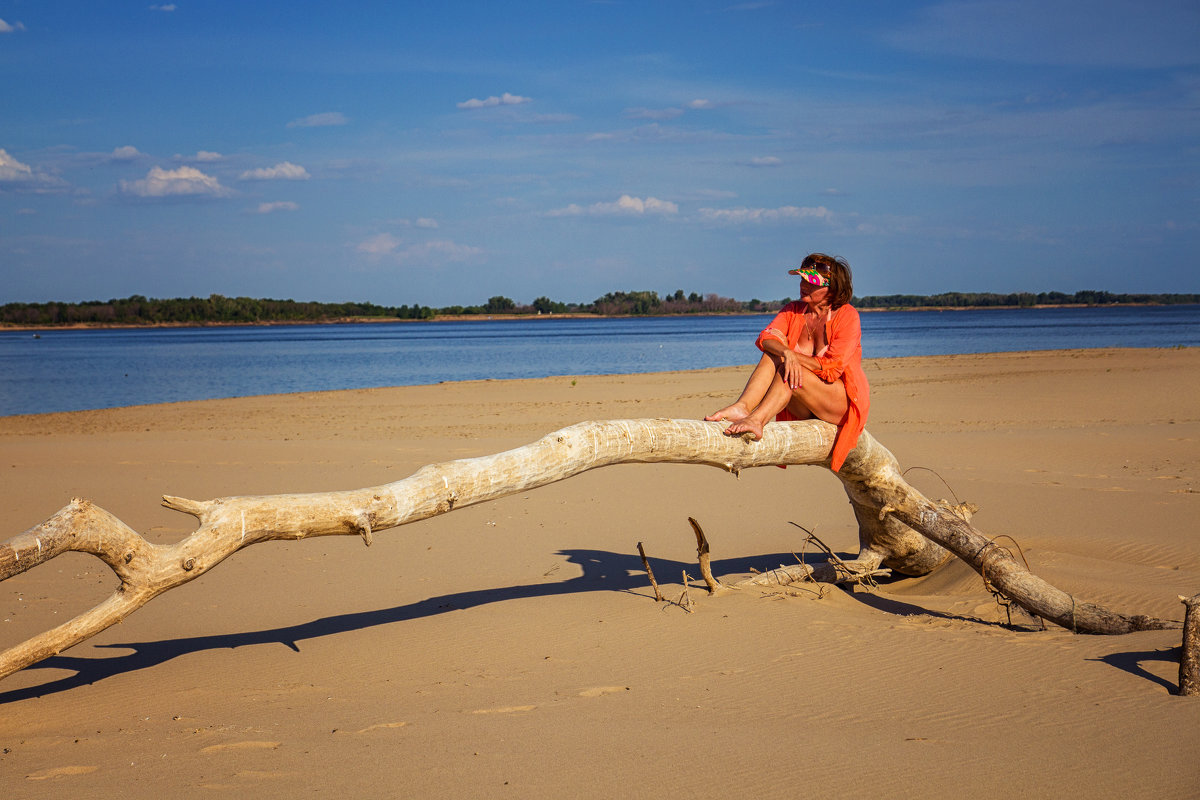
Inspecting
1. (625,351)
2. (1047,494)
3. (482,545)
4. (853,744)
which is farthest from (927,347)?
(853,744)

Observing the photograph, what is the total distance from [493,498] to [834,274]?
9.80ft

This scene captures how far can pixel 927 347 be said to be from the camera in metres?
49.7

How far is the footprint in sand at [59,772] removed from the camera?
11.7ft

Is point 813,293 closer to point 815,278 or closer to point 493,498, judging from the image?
point 815,278

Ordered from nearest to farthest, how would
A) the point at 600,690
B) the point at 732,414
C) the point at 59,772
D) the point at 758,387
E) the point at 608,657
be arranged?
the point at 59,772 < the point at 600,690 < the point at 608,657 < the point at 732,414 < the point at 758,387

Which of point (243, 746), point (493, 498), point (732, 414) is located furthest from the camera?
point (732, 414)

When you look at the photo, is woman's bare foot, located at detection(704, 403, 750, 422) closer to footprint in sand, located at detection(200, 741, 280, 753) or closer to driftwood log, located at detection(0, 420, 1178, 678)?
driftwood log, located at detection(0, 420, 1178, 678)

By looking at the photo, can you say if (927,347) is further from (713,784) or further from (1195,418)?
(713,784)

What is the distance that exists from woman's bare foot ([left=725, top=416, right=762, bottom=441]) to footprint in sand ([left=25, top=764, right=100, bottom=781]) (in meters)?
3.74

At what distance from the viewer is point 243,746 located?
387cm

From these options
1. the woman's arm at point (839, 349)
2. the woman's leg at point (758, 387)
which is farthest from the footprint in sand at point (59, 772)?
the woman's arm at point (839, 349)

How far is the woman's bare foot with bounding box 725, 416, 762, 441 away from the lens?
5355 millimetres

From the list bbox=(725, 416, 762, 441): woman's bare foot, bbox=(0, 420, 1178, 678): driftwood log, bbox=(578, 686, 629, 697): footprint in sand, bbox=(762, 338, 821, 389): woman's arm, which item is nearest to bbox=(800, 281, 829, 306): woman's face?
bbox=(762, 338, 821, 389): woman's arm

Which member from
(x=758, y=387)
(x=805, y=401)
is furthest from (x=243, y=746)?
(x=805, y=401)
